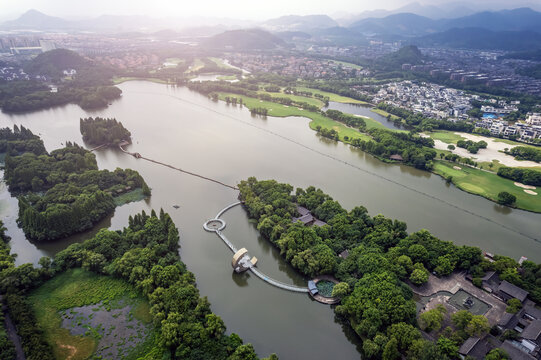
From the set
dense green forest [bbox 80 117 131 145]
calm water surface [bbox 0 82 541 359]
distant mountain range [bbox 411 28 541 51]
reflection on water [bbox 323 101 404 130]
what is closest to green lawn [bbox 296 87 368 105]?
reflection on water [bbox 323 101 404 130]

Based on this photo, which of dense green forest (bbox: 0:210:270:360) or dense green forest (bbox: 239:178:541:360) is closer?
dense green forest (bbox: 0:210:270:360)

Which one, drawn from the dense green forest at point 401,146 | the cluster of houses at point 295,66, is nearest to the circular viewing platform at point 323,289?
the dense green forest at point 401,146

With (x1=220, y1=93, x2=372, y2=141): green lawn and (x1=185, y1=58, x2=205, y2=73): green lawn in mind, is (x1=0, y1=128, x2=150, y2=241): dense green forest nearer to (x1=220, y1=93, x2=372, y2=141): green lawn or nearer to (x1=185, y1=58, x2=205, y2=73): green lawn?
(x1=220, y1=93, x2=372, y2=141): green lawn

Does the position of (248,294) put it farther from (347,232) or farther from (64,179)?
(64,179)

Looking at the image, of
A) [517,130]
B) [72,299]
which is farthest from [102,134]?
[517,130]

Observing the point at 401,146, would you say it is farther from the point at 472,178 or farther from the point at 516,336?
the point at 516,336

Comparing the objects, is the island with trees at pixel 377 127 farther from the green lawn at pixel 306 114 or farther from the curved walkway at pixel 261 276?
the curved walkway at pixel 261 276

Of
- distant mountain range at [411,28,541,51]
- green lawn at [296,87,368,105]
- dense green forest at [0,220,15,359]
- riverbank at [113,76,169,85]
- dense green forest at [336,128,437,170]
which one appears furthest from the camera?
distant mountain range at [411,28,541,51]

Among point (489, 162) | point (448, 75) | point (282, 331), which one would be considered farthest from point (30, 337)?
point (448, 75)
